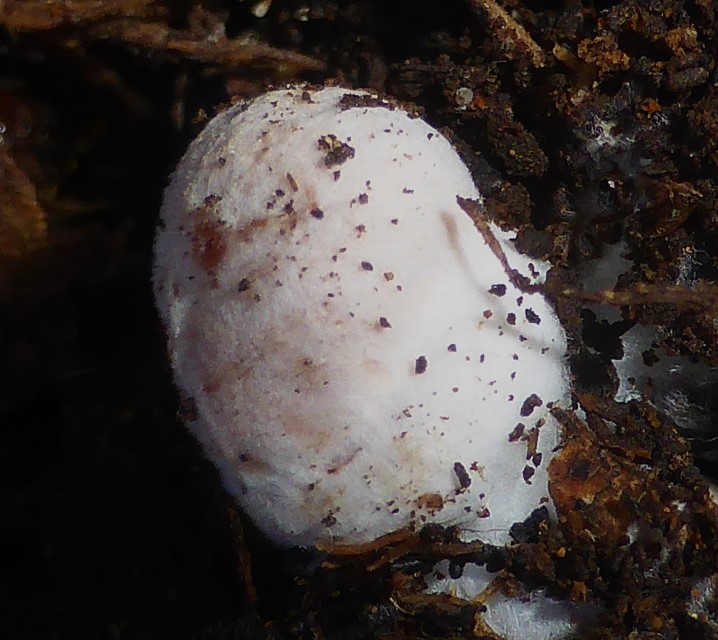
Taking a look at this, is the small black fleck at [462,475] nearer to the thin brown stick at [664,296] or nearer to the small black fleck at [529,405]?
the small black fleck at [529,405]

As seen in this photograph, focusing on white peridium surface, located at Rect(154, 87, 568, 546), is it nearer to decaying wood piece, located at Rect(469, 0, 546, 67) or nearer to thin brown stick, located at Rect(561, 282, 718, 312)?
thin brown stick, located at Rect(561, 282, 718, 312)

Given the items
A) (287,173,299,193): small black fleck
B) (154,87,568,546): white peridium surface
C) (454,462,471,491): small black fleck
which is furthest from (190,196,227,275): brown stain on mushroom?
(454,462,471,491): small black fleck

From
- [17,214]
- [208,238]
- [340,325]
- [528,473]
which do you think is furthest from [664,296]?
[17,214]

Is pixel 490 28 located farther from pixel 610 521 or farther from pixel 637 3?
pixel 610 521

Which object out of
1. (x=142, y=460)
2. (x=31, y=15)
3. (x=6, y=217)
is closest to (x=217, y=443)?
(x=142, y=460)

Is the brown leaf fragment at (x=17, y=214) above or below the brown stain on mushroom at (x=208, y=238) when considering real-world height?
below

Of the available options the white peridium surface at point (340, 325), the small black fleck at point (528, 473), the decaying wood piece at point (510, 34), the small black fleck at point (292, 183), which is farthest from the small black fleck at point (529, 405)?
the decaying wood piece at point (510, 34)

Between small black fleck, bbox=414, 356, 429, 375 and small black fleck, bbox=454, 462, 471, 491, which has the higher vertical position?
small black fleck, bbox=414, 356, 429, 375
